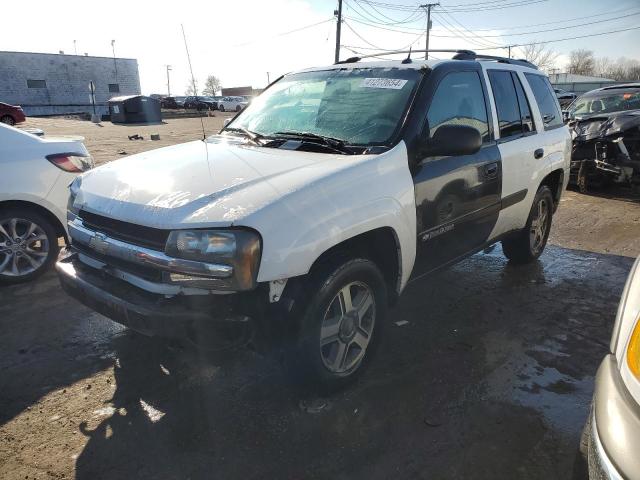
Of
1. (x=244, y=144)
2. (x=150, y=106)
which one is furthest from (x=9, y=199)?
(x=150, y=106)

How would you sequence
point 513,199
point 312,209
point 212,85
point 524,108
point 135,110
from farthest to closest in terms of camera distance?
point 212,85 < point 135,110 < point 524,108 < point 513,199 < point 312,209

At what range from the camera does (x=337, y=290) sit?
2.65 meters

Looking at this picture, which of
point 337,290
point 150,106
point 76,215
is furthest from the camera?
point 150,106

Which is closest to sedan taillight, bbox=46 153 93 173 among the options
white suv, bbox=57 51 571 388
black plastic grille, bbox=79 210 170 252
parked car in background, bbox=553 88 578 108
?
white suv, bbox=57 51 571 388

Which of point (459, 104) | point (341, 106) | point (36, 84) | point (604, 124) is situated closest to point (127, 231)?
point (341, 106)

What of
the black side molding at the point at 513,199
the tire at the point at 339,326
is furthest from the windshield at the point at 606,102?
the tire at the point at 339,326

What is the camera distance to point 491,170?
3.79 meters

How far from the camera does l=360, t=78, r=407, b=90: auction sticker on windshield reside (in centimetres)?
333

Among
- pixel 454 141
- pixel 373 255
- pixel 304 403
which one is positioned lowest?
pixel 304 403

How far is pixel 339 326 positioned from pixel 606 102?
9958mm

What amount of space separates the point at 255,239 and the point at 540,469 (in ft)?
5.82

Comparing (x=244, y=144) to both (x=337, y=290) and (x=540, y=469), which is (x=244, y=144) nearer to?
(x=337, y=290)

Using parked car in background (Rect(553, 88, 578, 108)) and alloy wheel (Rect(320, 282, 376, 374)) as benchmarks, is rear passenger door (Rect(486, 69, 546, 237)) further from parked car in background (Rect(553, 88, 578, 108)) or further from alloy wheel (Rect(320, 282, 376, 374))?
parked car in background (Rect(553, 88, 578, 108))

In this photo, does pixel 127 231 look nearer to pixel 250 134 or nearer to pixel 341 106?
pixel 250 134
